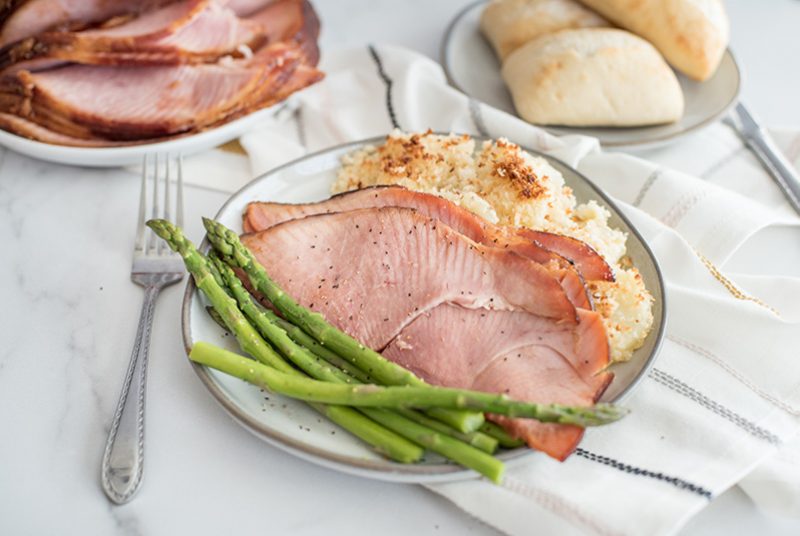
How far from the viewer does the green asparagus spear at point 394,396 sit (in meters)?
1.79

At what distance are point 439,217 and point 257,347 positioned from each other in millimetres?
647

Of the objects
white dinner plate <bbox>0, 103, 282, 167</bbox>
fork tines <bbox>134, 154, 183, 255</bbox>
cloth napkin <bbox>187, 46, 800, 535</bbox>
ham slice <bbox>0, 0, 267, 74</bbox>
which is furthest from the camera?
ham slice <bbox>0, 0, 267, 74</bbox>

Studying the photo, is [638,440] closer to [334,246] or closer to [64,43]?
[334,246]

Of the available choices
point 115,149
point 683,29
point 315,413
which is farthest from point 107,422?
point 683,29

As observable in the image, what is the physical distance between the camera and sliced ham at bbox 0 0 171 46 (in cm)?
324

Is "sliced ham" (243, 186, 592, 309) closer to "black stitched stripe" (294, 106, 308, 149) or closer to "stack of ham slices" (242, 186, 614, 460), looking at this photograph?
"stack of ham slices" (242, 186, 614, 460)

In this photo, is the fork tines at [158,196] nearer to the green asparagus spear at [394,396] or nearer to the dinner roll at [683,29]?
the green asparagus spear at [394,396]

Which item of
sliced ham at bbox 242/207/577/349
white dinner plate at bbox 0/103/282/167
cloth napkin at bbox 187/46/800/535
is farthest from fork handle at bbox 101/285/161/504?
white dinner plate at bbox 0/103/282/167

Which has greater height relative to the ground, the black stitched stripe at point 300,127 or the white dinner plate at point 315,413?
the white dinner plate at point 315,413

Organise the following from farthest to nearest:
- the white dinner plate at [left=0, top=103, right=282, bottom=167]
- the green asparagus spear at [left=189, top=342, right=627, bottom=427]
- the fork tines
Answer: the white dinner plate at [left=0, top=103, right=282, bottom=167]
the fork tines
the green asparagus spear at [left=189, top=342, right=627, bottom=427]

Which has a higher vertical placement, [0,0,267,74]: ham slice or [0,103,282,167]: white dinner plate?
[0,0,267,74]: ham slice

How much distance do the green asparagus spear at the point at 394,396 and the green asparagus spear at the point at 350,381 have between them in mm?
49

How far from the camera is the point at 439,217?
234 centimetres

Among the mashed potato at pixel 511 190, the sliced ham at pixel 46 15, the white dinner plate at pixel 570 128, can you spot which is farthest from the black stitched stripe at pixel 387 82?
the sliced ham at pixel 46 15
